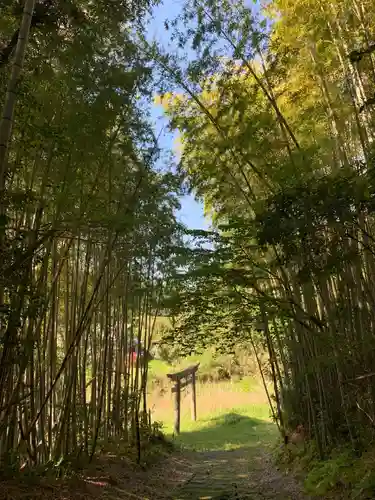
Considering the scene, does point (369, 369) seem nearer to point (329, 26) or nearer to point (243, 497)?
point (243, 497)

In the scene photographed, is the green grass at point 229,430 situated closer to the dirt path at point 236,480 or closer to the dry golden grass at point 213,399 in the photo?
the dry golden grass at point 213,399

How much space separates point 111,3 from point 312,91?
7.61 feet

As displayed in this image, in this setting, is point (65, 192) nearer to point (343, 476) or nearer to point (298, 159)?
point (298, 159)

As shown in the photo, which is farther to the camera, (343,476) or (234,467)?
(234,467)

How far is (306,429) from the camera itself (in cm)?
599

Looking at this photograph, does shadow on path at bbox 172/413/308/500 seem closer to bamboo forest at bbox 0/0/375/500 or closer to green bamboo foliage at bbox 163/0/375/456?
bamboo forest at bbox 0/0/375/500

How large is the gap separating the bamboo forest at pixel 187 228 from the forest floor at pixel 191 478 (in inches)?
1.4

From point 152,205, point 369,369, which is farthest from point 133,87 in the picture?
point 369,369

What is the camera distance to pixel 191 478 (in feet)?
18.8

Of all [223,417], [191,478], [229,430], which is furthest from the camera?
[223,417]

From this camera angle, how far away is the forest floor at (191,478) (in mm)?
3693

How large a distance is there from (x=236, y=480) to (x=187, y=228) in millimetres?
3099

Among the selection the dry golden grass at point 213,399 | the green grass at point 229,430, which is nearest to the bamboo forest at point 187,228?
the green grass at point 229,430

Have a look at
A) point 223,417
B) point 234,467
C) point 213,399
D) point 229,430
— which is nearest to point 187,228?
point 234,467
